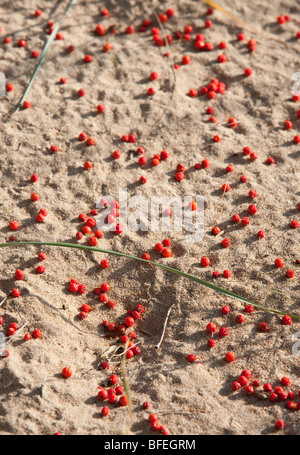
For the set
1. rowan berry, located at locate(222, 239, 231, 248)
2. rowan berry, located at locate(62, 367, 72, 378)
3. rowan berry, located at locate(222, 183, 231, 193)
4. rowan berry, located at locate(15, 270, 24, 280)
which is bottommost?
rowan berry, located at locate(62, 367, 72, 378)

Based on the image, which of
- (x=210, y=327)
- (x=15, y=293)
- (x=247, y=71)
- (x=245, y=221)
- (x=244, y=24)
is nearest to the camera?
(x=210, y=327)

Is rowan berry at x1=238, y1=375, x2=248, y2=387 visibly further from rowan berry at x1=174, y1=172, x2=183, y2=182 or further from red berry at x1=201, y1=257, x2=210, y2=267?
rowan berry at x1=174, y1=172, x2=183, y2=182

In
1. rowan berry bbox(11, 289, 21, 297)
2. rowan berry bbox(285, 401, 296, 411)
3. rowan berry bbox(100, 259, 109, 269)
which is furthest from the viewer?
rowan berry bbox(100, 259, 109, 269)

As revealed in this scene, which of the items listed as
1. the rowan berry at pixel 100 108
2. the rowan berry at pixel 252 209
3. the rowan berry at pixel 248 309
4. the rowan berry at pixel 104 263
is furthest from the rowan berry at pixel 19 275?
the rowan berry at pixel 252 209

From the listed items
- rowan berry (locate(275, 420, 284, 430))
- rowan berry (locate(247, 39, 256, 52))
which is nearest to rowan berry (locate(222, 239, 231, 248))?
rowan berry (locate(275, 420, 284, 430))

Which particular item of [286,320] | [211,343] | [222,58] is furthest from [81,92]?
[286,320]

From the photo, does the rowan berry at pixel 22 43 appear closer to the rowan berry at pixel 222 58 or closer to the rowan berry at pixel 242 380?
the rowan berry at pixel 222 58

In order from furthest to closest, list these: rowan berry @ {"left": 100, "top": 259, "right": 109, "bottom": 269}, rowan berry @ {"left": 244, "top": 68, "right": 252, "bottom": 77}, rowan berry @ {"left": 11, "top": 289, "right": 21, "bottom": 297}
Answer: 1. rowan berry @ {"left": 244, "top": 68, "right": 252, "bottom": 77}
2. rowan berry @ {"left": 100, "top": 259, "right": 109, "bottom": 269}
3. rowan berry @ {"left": 11, "top": 289, "right": 21, "bottom": 297}

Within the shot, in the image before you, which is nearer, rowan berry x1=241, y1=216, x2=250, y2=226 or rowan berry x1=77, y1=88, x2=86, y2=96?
rowan berry x1=241, y1=216, x2=250, y2=226

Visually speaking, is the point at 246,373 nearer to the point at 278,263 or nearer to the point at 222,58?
the point at 278,263
